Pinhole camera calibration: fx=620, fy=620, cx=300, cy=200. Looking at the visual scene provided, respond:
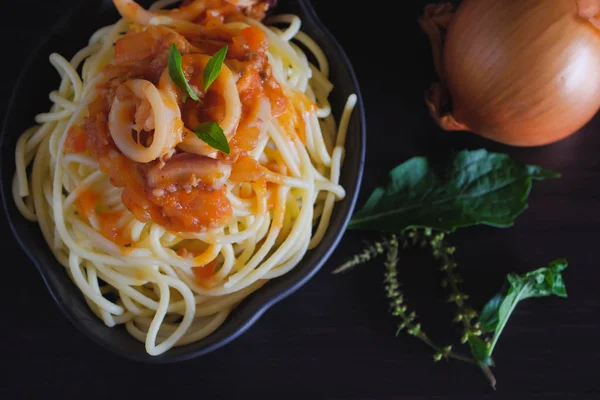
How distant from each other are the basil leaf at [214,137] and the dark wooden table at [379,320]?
2.46 ft

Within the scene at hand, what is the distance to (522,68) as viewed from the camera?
77.0 inches

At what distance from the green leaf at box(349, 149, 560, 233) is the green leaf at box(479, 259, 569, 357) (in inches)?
8.8

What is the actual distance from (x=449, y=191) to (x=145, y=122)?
3.71 ft

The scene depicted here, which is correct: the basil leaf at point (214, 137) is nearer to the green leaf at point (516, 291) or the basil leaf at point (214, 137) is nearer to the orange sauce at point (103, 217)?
the orange sauce at point (103, 217)

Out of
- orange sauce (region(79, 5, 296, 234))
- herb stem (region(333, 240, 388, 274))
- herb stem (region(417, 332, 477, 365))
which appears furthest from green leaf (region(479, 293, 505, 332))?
orange sauce (region(79, 5, 296, 234))

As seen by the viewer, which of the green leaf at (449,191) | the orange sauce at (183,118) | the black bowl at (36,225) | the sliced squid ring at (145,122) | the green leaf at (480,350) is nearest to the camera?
the sliced squid ring at (145,122)

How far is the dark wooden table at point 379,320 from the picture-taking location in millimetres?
2082

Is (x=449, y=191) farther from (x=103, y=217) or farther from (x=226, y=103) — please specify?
(x=103, y=217)

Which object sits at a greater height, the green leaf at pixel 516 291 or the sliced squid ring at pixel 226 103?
the sliced squid ring at pixel 226 103

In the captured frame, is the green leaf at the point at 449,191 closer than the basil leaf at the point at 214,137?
No

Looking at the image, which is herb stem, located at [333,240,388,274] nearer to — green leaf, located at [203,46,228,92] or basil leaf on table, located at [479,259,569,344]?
basil leaf on table, located at [479,259,569,344]

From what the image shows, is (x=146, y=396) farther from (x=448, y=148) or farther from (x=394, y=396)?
(x=448, y=148)

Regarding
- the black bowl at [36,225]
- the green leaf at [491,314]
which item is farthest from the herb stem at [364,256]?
the green leaf at [491,314]

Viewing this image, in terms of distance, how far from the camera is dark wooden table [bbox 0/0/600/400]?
2082 millimetres
